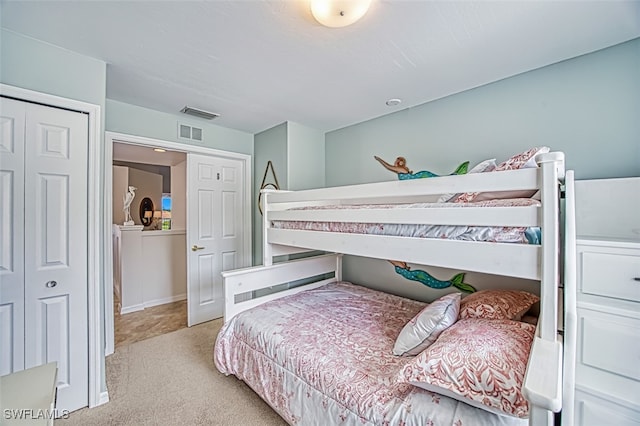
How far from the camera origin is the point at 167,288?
4.10 m

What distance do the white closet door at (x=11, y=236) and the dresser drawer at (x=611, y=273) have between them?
10.1 feet

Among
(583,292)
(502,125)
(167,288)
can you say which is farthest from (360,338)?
(167,288)

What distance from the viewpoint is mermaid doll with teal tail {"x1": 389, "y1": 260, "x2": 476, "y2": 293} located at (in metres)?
2.28

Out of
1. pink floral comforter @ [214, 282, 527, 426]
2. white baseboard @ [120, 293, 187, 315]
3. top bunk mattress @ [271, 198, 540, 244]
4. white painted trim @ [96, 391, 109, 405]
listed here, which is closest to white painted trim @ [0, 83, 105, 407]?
white painted trim @ [96, 391, 109, 405]

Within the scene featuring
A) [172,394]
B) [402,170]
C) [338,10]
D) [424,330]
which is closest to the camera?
[338,10]

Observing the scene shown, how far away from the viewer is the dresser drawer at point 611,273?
1.21m

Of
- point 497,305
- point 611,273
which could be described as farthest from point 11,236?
point 611,273

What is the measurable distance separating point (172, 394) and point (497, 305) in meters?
2.27

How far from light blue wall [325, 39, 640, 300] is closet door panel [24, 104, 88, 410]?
7.94ft

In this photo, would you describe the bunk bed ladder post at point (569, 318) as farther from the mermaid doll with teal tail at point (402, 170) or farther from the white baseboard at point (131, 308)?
the white baseboard at point (131, 308)

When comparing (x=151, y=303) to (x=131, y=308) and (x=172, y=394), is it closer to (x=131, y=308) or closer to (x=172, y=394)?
(x=131, y=308)

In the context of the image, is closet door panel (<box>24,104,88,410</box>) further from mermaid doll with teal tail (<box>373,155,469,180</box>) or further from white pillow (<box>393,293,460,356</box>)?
mermaid doll with teal tail (<box>373,155,469,180</box>)

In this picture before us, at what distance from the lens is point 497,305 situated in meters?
1.57

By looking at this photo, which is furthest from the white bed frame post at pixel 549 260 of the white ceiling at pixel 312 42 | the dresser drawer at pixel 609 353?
the white ceiling at pixel 312 42
